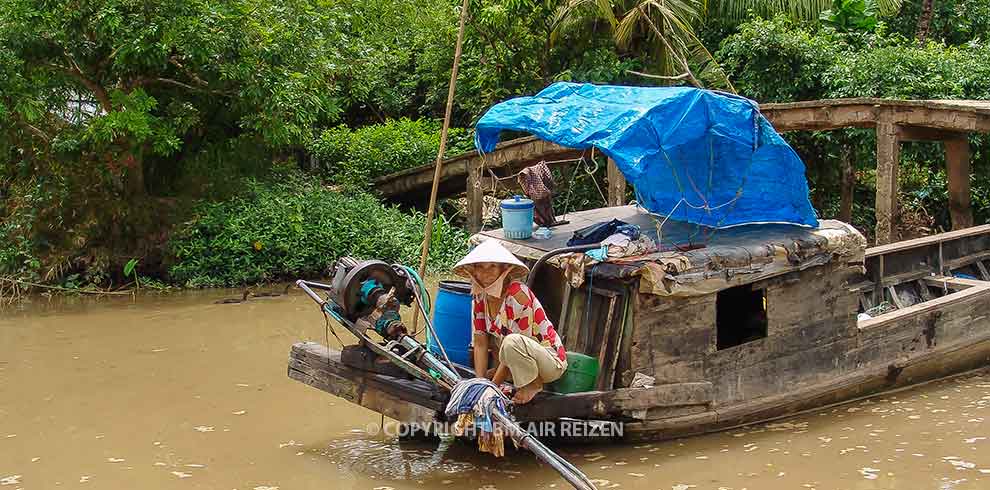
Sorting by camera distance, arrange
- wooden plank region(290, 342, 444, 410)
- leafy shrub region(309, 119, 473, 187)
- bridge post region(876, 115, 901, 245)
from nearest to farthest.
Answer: wooden plank region(290, 342, 444, 410), bridge post region(876, 115, 901, 245), leafy shrub region(309, 119, 473, 187)

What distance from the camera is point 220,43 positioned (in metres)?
11.3

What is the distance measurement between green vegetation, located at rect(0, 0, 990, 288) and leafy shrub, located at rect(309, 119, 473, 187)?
1.4 inches

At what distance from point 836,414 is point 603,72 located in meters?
7.93

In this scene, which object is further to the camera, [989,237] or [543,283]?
[989,237]

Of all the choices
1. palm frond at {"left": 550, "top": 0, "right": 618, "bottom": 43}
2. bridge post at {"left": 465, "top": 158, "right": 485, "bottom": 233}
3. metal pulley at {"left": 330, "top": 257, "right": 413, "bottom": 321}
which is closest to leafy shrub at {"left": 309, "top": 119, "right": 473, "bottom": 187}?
bridge post at {"left": 465, "top": 158, "right": 485, "bottom": 233}

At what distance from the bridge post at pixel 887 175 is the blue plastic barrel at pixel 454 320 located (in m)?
6.49

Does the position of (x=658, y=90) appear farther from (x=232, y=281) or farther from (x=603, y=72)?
(x=603, y=72)

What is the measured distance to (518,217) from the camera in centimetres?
718

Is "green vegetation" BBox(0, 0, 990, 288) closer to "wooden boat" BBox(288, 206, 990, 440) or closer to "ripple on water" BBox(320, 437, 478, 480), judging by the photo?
"wooden boat" BBox(288, 206, 990, 440)

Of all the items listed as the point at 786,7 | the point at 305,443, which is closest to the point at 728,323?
the point at 305,443

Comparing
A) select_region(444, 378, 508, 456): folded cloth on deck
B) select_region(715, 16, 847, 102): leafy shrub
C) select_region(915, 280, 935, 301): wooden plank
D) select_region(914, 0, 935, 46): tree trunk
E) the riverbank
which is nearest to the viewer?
select_region(444, 378, 508, 456): folded cloth on deck

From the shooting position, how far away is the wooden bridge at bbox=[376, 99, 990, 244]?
10.5m

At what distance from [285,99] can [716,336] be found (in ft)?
21.0

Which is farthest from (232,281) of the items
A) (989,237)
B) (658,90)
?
(989,237)
